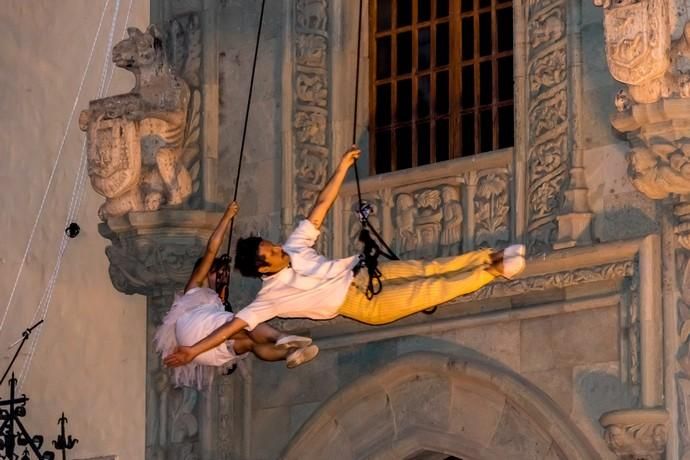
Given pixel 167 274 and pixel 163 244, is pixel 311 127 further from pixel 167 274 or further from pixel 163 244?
pixel 167 274

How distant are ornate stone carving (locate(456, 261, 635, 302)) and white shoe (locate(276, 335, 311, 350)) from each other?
2.25 metres

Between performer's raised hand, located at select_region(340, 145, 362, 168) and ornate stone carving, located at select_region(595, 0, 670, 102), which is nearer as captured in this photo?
performer's raised hand, located at select_region(340, 145, 362, 168)

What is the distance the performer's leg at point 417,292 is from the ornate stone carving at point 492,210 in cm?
228

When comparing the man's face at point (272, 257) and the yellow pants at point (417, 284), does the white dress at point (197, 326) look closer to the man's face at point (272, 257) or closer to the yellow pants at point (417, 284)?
the man's face at point (272, 257)

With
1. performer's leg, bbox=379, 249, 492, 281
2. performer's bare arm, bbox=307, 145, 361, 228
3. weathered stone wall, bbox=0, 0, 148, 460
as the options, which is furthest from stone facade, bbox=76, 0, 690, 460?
performer's bare arm, bbox=307, 145, 361, 228

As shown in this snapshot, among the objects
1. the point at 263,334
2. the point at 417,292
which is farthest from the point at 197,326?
the point at 417,292

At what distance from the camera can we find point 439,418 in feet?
79.3

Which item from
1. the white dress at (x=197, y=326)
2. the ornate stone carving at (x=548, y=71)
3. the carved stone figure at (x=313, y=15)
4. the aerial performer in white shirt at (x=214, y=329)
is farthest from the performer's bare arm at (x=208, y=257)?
the carved stone figure at (x=313, y=15)

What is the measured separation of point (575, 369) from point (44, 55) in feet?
18.7

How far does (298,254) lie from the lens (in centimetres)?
A: 2178

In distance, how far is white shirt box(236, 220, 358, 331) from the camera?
21688mm

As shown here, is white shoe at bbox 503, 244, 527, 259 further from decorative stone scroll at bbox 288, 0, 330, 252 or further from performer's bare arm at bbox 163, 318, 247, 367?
decorative stone scroll at bbox 288, 0, 330, 252

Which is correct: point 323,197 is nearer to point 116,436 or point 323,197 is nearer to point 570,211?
point 570,211

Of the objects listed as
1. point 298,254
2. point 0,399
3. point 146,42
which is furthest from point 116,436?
point 298,254
